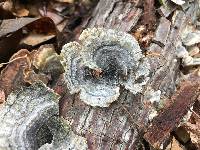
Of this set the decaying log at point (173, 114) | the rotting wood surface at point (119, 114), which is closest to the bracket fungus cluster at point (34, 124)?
the rotting wood surface at point (119, 114)

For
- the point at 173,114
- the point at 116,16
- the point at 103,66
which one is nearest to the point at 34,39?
the point at 116,16

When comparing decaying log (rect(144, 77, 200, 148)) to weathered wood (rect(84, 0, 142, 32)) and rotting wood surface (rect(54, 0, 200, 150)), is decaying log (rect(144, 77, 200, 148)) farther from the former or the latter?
weathered wood (rect(84, 0, 142, 32))

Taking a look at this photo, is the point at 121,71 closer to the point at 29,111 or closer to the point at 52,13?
the point at 29,111

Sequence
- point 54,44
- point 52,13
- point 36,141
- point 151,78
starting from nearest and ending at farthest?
point 36,141 < point 151,78 < point 54,44 < point 52,13

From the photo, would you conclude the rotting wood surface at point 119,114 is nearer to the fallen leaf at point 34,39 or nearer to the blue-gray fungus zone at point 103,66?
the blue-gray fungus zone at point 103,66

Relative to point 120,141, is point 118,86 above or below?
above

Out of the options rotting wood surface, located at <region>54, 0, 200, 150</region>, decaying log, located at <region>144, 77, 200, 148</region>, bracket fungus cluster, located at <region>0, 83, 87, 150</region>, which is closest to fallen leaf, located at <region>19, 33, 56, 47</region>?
rotting wood surface, located at <region>54, 0, 200, 150</region>

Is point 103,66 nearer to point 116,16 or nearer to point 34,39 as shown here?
point 116,16

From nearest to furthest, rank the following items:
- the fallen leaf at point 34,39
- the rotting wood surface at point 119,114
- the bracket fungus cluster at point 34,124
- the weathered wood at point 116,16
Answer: the bracket fungus cluster at point 34,124
the rotting wood surface at point 119,114
the weathered wood at point 116,16
the fallen leaf at point 34,39

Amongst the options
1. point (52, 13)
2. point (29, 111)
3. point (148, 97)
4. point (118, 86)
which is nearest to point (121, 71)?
point (118, 86)
